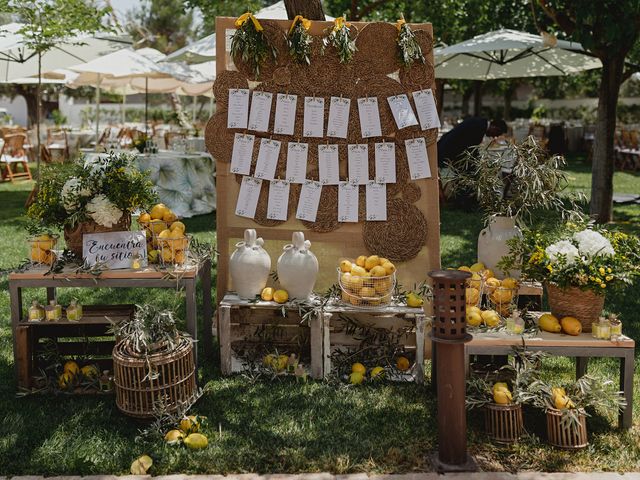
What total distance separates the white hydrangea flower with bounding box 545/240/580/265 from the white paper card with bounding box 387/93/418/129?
1.19 m

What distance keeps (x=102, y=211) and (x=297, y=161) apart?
1.20 meters

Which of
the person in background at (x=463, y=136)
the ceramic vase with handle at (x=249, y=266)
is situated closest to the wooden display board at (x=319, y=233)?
the ceramic vase with handle at (x=249, y=266)

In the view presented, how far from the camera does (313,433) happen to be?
3.13 metres

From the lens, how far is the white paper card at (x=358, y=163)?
4.05 m

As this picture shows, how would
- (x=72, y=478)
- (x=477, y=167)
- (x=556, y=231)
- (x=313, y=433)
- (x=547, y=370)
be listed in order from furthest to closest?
(x=547, y=370), (x=477, y=167), (x=556, y=231), (x=313, y=433), (x=72, y=478)

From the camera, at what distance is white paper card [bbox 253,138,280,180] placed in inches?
161

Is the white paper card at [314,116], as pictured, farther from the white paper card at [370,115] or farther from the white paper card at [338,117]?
the white paper card at [370,115]

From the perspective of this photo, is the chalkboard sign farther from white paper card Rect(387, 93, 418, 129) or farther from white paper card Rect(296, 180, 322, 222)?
white paper card Rect(387, 93, 418, 129)

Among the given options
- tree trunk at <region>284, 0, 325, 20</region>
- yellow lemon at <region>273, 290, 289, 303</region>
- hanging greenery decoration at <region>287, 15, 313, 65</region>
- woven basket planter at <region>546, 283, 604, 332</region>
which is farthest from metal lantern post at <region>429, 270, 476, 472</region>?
tree trunk at <region>284, 0, 325, 20</region>

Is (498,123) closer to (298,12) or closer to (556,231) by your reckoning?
(298,12)

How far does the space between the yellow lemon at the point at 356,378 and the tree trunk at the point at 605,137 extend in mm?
5301

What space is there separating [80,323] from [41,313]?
21 cm

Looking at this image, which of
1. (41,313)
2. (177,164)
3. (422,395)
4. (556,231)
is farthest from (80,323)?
(177,164)

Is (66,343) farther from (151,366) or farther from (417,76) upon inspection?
(417,76)
